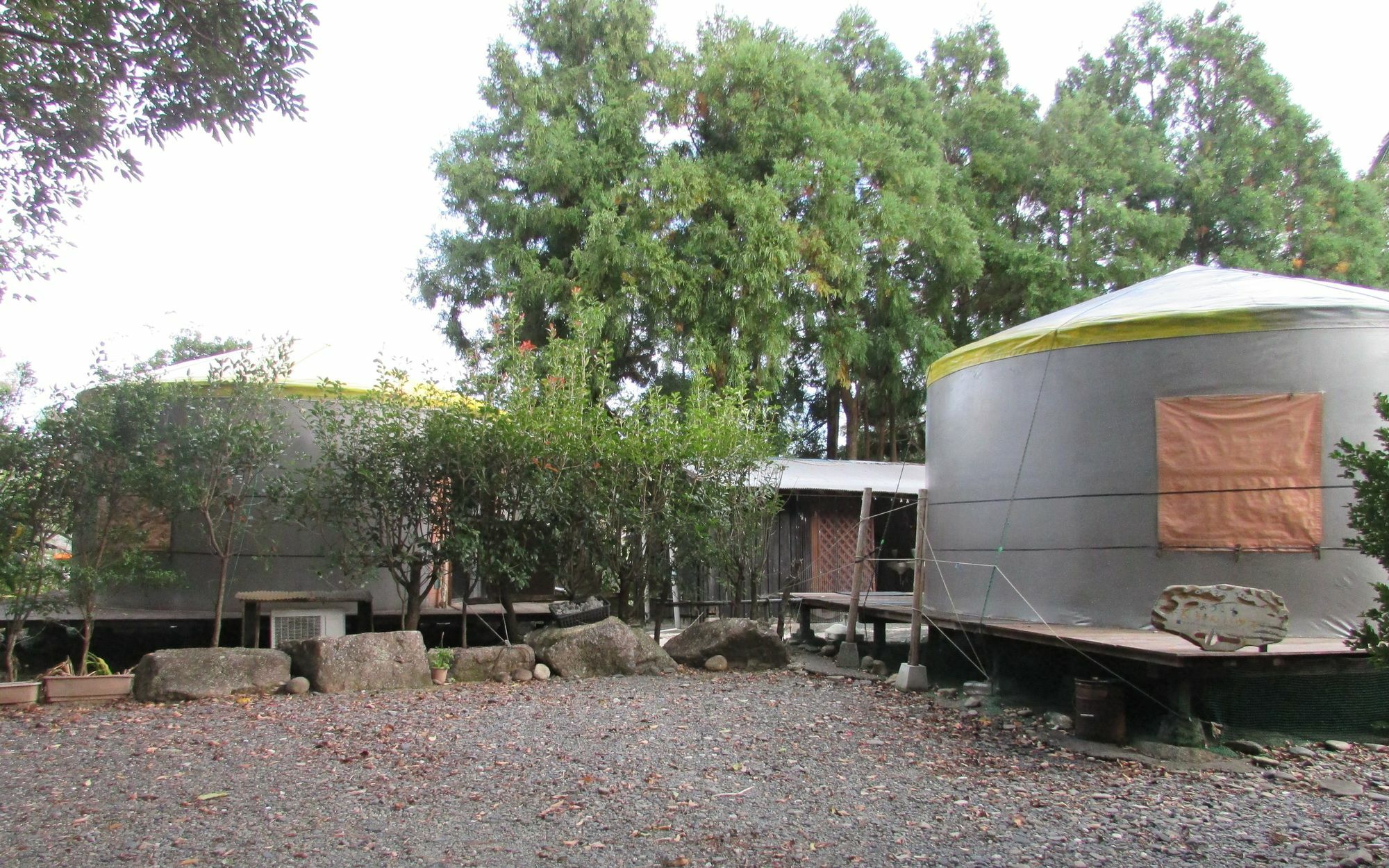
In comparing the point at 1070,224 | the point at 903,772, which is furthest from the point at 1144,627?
the point at 1070,224

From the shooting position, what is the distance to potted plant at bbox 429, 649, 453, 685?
6.38 m

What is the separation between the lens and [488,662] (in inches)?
260

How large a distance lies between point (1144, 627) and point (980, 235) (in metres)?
10.3

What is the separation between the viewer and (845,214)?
1273cm

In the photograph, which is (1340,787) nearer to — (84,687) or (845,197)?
(84,687)

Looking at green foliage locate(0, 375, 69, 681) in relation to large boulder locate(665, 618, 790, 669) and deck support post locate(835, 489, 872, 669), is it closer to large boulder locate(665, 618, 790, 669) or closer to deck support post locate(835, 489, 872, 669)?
large boulder locate(665, 618, 790, 669)

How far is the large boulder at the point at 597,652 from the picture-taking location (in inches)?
269

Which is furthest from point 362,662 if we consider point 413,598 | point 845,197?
point 845,197

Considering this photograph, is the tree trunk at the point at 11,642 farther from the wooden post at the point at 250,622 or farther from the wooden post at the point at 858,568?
the wooden post at the point at 858,568

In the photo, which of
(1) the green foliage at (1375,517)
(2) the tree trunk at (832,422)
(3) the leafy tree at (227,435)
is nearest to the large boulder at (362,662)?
(3) the leafy tree at (227,435)

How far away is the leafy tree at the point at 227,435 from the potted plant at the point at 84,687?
2.47 ft

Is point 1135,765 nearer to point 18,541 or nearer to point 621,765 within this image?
point 621,765

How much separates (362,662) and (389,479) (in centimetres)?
141

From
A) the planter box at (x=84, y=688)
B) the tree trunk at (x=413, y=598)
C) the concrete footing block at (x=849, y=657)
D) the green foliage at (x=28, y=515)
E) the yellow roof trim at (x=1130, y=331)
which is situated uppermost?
the yellow roof trim at (x=1130, y=331)
